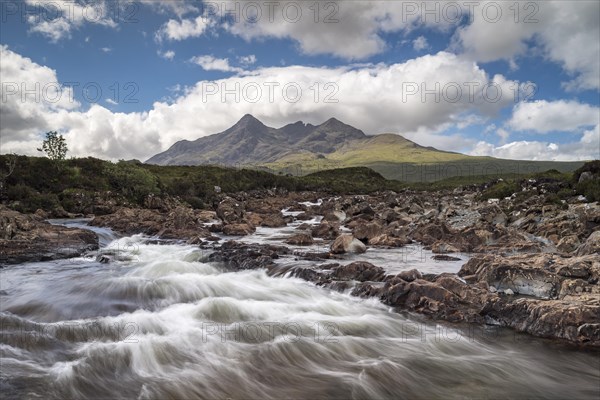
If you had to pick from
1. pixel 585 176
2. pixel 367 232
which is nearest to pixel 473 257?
pixel 367 232

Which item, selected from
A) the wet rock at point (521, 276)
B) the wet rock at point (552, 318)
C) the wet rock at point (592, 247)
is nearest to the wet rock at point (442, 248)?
the wet rock at point (592, 247)

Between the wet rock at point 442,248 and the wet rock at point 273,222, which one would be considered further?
the wet rock at point 273,222

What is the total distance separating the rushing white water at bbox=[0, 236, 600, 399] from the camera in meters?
8.04

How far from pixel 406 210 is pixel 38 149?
2044 inches

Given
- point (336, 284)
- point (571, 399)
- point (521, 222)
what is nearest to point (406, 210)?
point (521, 222)

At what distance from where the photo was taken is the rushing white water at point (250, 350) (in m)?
8.04

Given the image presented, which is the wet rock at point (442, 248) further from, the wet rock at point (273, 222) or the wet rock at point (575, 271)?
the wet rock at point (273, 222)

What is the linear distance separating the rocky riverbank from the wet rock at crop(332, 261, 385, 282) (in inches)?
1.7

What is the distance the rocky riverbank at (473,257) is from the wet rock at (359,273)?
0.04m

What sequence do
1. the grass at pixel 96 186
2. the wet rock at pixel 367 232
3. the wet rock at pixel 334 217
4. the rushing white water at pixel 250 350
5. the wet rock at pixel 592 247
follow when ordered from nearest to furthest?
the rushing white water at pixel 250 350
the wet rock at pixel 592 247
the wet rock at pixel 367 232
the grass at pixel 96 186
the wet rock at pixel 334 217

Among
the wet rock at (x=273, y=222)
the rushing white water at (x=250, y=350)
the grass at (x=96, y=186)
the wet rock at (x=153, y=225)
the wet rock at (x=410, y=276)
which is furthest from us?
the wet rock at (x=273, y=222)

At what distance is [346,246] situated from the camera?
21.6 m

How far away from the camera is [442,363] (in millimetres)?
9523

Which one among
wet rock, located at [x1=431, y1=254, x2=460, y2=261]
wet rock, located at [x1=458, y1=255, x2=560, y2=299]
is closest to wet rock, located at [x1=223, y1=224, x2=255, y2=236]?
wet rock, located at [x1=431, y1=254, x2=460, y2=261]
